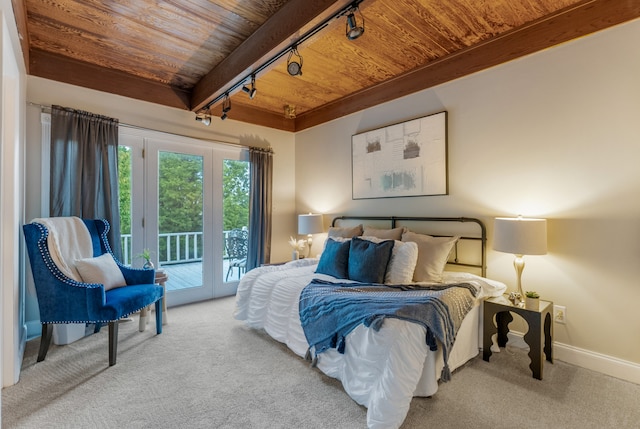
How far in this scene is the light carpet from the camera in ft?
5.73

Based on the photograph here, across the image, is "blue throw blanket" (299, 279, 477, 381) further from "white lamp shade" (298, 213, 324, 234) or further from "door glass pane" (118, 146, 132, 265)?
"door glass pane" (118, 146, 132, 265)

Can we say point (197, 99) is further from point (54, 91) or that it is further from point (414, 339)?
point (414, 339)

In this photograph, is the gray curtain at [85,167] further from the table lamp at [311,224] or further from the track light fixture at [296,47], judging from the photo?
the table lamp at [311,224]

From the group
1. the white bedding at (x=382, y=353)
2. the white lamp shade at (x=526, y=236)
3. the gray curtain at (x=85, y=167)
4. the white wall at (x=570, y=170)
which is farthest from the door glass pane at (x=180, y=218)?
the white lamp shade at (x=526, y=236)

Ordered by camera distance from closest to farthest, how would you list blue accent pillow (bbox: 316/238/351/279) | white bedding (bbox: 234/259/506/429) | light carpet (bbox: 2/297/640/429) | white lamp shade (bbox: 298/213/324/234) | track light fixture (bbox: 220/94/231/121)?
white bedding (bbox: 234/259/506/429), light carpet (bbox: 2/297/640/429), blue accent pillow (bbox: 316/238/351/279), track light fixture (bbox: 220/94/231/121), white lamp shade (bbox: 298/213/324/234)

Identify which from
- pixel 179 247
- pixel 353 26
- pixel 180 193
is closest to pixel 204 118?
pixel 180 193

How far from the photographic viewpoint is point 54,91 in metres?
3.04

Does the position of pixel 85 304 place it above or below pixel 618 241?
below

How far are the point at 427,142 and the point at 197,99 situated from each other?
2.73 metres

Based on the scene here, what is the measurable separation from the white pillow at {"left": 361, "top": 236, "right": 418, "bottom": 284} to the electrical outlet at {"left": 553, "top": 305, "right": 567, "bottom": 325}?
114 cm

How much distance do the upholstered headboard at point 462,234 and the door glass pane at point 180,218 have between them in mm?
2648

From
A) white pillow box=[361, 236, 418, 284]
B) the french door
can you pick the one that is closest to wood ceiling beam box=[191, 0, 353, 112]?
the french door

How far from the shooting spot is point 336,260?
2902mm

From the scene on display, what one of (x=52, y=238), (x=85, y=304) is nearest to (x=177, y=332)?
(x=85, y=304)
